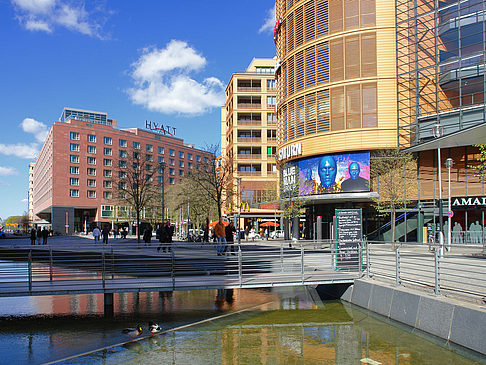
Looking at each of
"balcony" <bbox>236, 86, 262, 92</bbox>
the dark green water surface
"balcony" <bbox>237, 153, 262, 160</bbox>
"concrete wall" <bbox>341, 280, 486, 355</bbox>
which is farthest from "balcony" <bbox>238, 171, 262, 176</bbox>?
"concrete wall" <bbox>341, 280, 486, 355</bbox>

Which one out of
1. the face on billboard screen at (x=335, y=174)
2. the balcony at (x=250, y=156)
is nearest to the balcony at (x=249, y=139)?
the balcony at (x=250, y=156)

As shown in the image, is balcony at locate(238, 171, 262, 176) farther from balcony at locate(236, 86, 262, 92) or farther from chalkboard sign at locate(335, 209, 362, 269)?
chalkboard sign at locate(335, 209, 362, 269)

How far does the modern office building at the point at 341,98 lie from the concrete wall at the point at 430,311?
85.3ft

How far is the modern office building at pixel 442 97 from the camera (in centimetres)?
3578

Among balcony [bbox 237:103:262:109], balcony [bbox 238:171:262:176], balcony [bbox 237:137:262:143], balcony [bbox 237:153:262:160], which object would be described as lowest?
balcony [bbox 238:171:262:176]

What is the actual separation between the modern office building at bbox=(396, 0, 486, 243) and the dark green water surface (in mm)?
25666

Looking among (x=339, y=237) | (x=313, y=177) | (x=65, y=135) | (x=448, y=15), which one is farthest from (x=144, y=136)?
(x=339, y=237)

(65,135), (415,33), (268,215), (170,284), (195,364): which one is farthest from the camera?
(65,135)

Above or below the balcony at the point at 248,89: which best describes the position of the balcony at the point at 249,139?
below

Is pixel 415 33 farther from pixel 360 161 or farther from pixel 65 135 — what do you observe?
pixel 65 135

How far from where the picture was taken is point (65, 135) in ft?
316

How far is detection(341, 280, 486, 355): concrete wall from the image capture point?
9055mm

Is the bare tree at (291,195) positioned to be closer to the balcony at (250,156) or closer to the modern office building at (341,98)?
the modern office building at (341,98)

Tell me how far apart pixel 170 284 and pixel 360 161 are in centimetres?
2887
